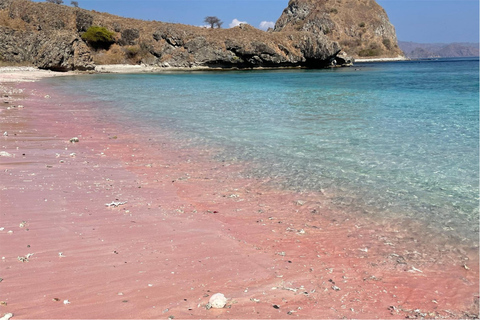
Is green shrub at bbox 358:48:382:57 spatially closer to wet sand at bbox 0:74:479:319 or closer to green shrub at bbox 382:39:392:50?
green shrub at bbox 382:39:392:50

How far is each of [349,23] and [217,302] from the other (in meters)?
191

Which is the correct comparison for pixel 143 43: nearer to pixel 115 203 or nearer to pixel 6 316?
pixel 115 203

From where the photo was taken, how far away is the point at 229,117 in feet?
50.0

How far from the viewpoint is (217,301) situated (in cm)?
324

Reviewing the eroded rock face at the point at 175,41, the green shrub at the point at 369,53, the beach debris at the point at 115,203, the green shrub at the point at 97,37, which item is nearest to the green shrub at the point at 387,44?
the green shrub at the point at 369,53

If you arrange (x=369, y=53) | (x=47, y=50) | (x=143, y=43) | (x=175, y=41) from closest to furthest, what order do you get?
(x=47, y=50) → (x=143, y=43) → (x=175, y=41) → (x=369, y=53)

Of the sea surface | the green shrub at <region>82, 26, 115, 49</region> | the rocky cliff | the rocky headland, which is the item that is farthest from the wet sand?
the rocky cliff

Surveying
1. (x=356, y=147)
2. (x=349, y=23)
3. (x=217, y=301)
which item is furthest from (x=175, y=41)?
(x=349, y=23)

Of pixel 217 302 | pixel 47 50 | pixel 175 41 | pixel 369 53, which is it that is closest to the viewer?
pixel 217 302

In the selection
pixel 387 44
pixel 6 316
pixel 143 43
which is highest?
pixel 387 44

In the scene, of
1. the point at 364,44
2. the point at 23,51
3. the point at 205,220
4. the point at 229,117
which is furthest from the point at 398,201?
the point at 364,44

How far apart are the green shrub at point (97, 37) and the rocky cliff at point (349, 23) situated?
11056 cm

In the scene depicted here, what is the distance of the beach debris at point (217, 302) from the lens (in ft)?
10.6

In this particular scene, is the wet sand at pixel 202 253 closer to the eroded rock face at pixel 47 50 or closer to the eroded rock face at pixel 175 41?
the eroded rock face at pixel 47 50
